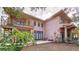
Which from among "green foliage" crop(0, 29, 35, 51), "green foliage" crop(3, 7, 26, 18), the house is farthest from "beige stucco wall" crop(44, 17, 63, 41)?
"green foliage" crop(3, 7, 26, 18)

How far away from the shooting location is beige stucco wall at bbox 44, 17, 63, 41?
2.20m

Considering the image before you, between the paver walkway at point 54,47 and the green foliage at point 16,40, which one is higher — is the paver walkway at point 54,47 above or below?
below

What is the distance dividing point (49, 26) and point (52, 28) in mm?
53

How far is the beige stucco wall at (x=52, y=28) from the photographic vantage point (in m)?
2.20

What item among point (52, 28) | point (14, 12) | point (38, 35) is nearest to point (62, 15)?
point (52, 28)

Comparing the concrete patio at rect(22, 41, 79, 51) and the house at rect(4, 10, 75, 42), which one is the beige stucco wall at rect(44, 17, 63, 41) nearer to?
the house at rect(4, 10, 75, 42)

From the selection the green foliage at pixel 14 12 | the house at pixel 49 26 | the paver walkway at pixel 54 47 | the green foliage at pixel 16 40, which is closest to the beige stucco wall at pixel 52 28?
the house at pixel 49 26

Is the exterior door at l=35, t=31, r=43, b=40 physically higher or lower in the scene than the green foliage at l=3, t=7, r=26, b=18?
A: lower

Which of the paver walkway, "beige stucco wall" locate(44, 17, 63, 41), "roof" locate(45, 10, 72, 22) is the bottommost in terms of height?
the paver walkway

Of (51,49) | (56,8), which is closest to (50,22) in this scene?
(56,8)

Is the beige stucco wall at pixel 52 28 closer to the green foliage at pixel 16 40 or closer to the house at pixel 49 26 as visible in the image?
the house at pixel 49 26

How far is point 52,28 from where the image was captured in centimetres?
220
